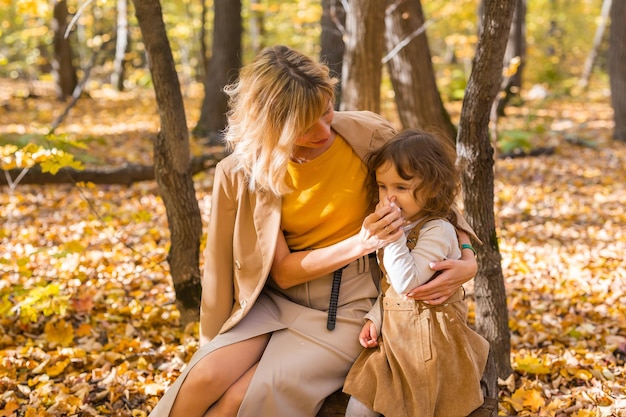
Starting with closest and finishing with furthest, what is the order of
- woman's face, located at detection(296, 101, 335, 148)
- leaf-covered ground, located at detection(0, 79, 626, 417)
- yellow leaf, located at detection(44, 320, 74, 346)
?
woman's face, located at detection(296, 101, 335, 148), leaf-covered ground, located at detection(0, 79, 626, 417), yellow leaf, located at detection(44, 320, 74, 346)

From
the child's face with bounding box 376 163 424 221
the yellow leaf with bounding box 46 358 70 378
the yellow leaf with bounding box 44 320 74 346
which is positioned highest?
the child's face with bounding box 376 163 424 221

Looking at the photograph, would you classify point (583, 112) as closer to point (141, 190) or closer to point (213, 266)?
point (141, 190)

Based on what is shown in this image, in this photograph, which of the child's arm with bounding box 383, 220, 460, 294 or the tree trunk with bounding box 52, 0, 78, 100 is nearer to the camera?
the child's arm with bounding box 383, 220, 460, 294

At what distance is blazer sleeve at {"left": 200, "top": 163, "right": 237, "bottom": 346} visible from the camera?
99.0 inches

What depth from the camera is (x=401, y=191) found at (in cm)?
221

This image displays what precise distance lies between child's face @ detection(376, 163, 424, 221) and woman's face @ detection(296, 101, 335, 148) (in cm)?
27

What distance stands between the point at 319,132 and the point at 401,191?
389mm

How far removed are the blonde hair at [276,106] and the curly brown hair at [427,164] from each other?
299 mm

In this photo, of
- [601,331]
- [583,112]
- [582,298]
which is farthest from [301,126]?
[583,112]

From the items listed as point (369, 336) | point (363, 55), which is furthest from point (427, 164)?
point (363, 55)

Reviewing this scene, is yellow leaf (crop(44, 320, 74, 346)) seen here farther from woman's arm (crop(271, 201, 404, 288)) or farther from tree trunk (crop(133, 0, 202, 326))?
woman's arm (crop(271, 201, 404, 288))

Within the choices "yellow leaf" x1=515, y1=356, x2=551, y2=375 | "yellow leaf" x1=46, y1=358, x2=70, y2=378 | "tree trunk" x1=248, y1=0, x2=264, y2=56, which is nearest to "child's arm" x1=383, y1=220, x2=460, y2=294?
"yellow leaf" x1=515, y1=356, x2=551, y2=375

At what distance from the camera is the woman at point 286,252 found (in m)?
2.20

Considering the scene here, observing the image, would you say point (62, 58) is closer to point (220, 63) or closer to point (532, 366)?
point (220, 63)
